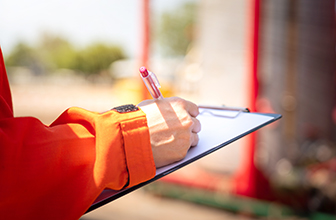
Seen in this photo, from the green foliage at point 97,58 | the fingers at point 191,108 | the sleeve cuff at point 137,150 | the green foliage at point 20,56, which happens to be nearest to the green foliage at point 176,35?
the green foliage at point 97,58

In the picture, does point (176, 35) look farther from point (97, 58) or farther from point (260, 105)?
point (260, 105)

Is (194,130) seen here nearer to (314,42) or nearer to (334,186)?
(334,186)

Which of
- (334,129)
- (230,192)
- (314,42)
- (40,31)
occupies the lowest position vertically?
(230,192)

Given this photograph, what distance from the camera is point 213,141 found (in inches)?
27.5

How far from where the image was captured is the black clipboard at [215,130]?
0.58 metres

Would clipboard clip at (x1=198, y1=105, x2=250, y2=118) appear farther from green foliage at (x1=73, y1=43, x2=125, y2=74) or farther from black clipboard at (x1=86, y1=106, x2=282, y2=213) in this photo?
green foliage at (x1=73, y1=43, x2=125, y2=74)

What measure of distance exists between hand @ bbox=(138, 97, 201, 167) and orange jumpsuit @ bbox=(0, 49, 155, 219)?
0.05 metres

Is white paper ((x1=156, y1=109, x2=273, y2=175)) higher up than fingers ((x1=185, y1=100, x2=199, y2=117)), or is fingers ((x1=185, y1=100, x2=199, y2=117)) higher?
fingers ((x1=185, y1=100, x2=199, y2=117))

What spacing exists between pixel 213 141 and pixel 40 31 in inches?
1253

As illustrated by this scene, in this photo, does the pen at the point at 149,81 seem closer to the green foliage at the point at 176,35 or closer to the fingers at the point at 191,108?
the fingers at the point at 191,108

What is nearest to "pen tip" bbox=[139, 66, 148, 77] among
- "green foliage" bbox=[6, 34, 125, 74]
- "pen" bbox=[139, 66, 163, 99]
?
"pen" bbox=[139, 66, 163, 99]

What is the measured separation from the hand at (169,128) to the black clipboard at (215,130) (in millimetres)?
24

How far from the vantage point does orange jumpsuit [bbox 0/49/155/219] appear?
0.48 metres

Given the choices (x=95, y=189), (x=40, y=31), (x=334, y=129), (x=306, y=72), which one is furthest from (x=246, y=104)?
(x=40, y=31)
